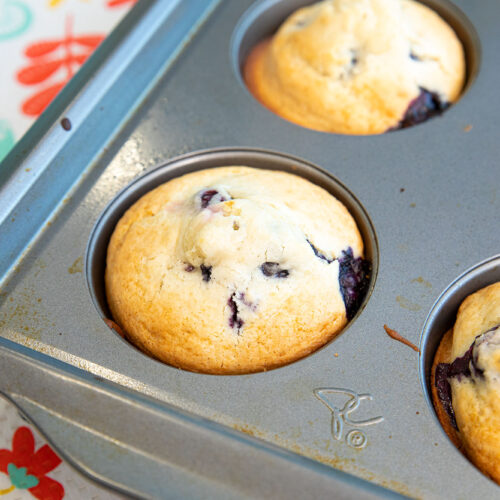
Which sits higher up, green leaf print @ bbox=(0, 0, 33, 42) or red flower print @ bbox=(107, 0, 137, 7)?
red flower print @ bbox=(107, 0, 137, 7)

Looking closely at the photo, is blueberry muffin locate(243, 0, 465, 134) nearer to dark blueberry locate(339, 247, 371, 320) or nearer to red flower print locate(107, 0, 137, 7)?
dark blueberry locate(339, 247, 371, 320)

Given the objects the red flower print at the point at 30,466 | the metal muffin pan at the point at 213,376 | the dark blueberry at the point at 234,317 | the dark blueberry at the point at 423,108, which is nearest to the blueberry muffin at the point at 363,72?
the dark blueberry at the point at 423,108

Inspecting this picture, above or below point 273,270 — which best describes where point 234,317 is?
below

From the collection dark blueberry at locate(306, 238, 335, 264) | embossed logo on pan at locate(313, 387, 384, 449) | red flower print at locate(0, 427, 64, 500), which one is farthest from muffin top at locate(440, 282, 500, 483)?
red flower print at locate(0, 427, 64, 500)

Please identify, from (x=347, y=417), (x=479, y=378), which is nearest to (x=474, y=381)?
(x=479, y=378)

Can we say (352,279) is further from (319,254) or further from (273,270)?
(273,270)

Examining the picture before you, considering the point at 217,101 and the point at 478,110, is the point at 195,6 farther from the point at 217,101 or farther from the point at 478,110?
the point at 478,110
